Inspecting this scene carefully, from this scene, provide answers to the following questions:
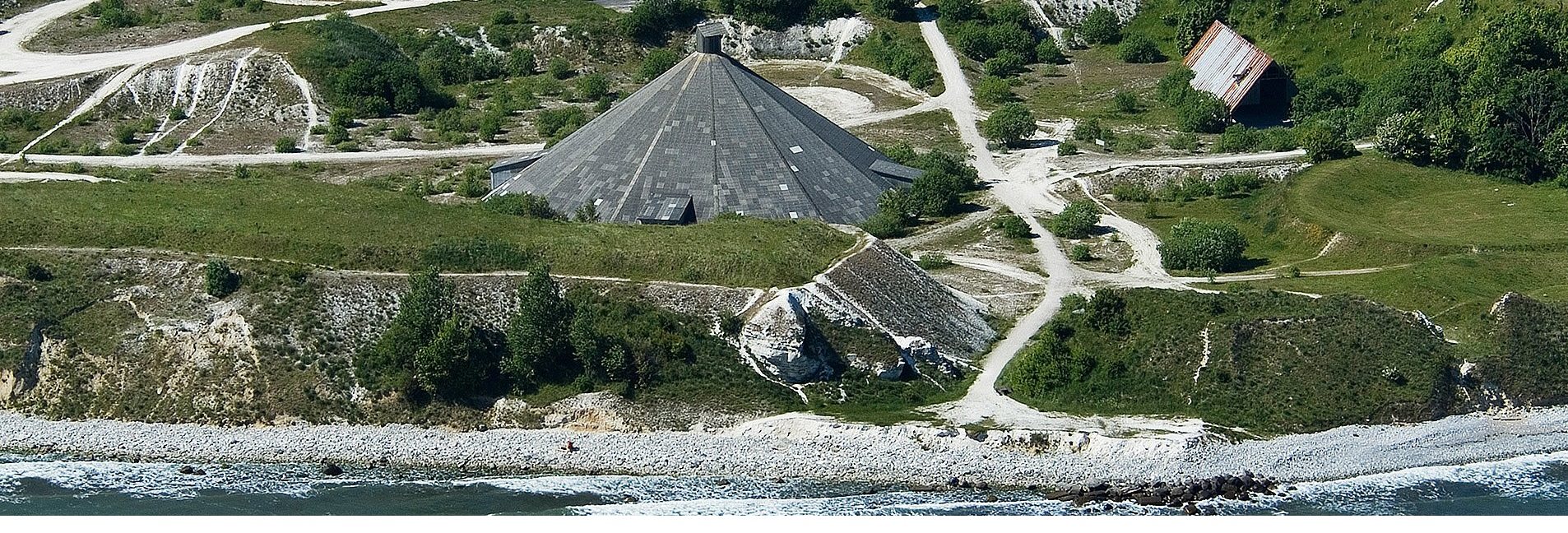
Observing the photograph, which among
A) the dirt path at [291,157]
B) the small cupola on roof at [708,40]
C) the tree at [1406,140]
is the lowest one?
the dirt path at [291,157]

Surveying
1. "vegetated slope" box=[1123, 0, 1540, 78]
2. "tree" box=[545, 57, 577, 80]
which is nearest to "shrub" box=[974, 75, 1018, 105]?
"vegetated slope" box=[1123, 0, 1540, 78]

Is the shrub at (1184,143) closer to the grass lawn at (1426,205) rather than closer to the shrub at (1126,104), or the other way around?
the shrub at (1126,104)

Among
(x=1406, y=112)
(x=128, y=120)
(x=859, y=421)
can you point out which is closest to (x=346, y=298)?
(x=859, y=421)

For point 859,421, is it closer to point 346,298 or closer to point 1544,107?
point 346,298

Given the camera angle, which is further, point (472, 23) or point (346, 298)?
point (472, 23)

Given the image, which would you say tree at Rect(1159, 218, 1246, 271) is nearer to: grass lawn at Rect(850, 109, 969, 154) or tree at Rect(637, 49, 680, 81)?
grass lawn at Rect(850, 109, 969, 154)

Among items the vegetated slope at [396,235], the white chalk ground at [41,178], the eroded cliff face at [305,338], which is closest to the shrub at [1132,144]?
the vegetated slope at [396,235]
